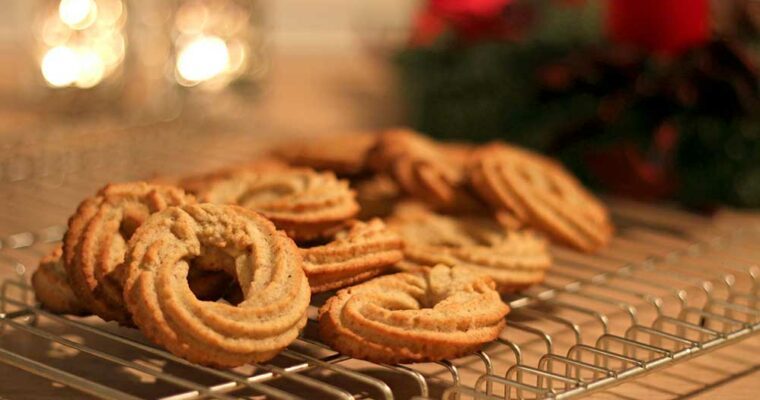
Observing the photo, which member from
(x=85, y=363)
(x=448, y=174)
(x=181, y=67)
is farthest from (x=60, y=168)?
(x=85, y=363)

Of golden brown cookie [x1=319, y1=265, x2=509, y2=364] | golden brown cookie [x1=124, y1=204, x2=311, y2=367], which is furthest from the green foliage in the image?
golden brown cookie [x1=124, y1=204, x2=311, y2=367]

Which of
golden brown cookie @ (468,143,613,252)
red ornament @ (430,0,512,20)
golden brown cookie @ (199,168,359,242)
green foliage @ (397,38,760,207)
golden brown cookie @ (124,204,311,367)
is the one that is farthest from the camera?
red ornament @ (430,0,512,20)

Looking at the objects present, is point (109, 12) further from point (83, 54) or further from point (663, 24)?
point (663, 24)

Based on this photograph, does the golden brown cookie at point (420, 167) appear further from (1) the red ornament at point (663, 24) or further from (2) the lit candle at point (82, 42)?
(2) the lit candle at point (82, 42)

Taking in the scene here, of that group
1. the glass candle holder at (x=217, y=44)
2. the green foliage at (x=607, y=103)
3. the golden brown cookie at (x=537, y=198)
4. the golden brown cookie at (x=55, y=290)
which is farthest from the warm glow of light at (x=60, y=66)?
the golden brown cookie at (x=55, y=290)

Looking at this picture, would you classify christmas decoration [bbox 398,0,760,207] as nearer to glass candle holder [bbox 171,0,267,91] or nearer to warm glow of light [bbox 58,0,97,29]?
glass candle holder [bbox 171,0,267,91]

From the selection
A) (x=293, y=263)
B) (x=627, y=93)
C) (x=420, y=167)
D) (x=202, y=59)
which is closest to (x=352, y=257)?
(x=293, y=263)
